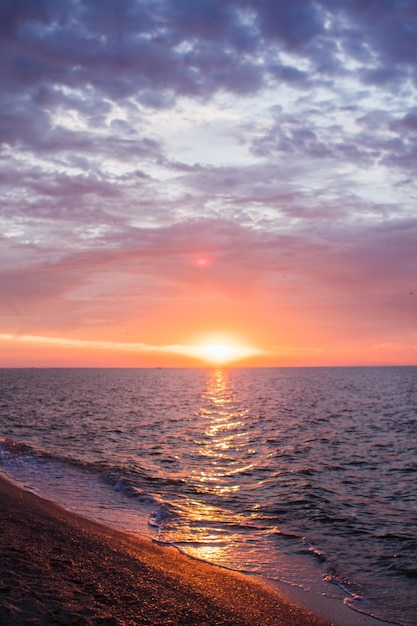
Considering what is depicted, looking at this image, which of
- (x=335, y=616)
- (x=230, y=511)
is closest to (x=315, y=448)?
(x=230, y=511)

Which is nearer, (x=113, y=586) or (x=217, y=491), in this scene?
(x=113, y=586)

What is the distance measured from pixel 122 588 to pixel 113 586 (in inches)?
8.1

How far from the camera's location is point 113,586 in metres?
11.0

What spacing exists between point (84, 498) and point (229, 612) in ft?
38.7

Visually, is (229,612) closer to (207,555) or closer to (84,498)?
(207,555)

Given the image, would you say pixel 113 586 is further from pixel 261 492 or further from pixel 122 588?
pixel 261 492

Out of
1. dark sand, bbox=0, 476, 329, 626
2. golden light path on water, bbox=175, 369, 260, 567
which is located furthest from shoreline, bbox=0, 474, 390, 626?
golden light path on water, bbox=175, 369, 260, 567

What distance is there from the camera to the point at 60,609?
9227 mm

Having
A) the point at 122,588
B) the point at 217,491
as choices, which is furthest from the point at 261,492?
the point at 122,588

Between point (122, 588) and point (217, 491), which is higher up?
point (122, 588)

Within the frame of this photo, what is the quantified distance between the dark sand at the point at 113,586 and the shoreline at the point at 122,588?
0.02 metres

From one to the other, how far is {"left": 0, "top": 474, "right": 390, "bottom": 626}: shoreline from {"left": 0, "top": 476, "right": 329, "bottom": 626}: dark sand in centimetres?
2

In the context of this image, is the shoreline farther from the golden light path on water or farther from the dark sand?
the golden light path on water

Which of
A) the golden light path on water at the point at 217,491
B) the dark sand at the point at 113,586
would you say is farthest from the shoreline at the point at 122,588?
the golden light path on water at the point at 217,491
